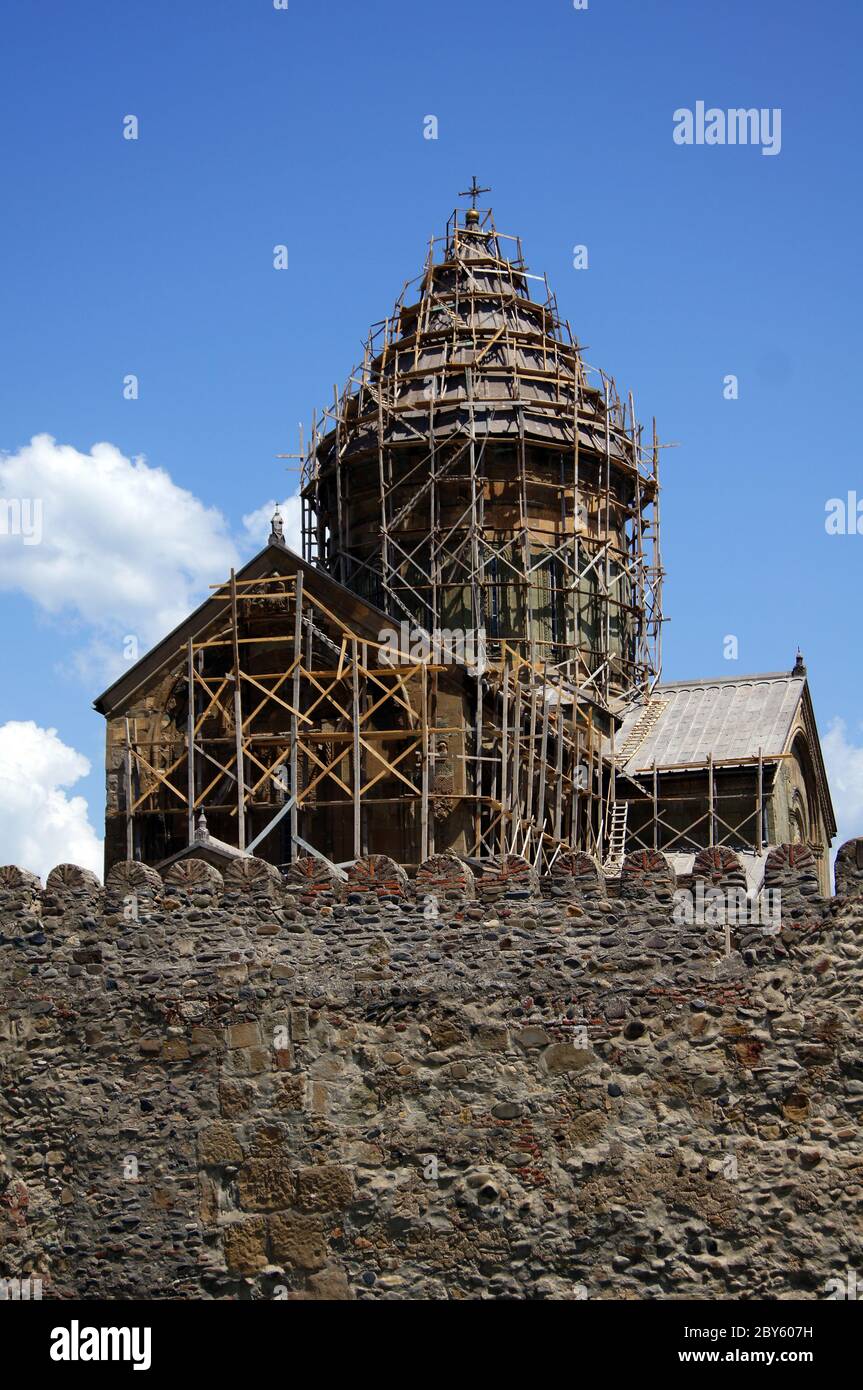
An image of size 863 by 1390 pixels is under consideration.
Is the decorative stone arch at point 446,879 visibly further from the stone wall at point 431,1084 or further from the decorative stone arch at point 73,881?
the decorative stone arch at point 73,881

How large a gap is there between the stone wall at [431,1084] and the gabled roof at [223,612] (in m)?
10.0

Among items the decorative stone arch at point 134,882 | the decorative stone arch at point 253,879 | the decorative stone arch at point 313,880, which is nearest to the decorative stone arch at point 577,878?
the decorative stone arch at point 313,880

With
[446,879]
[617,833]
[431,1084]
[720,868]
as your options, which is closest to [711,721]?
[617,833]

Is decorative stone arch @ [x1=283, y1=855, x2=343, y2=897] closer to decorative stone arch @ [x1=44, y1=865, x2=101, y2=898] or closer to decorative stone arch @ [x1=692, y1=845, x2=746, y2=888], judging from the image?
decorative stone arch @ [x1=44, y1=865, x2=101, y2=898]

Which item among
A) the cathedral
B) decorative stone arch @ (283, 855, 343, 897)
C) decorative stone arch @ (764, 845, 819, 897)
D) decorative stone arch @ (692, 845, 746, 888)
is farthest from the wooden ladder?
decorative stone arch @ (764, 845, 819, 897)

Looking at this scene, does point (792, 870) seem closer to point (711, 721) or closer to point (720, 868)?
point (720, 868)

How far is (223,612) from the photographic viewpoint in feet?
87.8

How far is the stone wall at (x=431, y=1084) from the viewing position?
14500 mm

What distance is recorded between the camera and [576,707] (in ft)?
101

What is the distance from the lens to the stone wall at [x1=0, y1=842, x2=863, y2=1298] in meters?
14.5

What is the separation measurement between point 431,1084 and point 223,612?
12.5 m

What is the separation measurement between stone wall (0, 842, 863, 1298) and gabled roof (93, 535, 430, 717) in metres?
10.0

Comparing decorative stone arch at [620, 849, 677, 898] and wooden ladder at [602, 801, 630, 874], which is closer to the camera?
decorative stone arch at [620, 849, 677, 898]

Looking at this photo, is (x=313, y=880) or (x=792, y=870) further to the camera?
(x=313, y=880)
